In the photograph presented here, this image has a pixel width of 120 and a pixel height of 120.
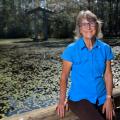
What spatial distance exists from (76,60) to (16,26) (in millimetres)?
38128

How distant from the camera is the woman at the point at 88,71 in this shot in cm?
266

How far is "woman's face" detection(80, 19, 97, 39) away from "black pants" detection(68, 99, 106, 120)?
0.51 m

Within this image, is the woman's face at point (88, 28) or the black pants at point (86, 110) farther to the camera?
the woman's face at point (88, 28)

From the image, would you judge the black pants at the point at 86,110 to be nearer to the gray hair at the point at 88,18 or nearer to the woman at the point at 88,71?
the woman at the point at 88,71

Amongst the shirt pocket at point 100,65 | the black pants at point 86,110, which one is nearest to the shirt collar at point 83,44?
the shirt pocket at point 100,65

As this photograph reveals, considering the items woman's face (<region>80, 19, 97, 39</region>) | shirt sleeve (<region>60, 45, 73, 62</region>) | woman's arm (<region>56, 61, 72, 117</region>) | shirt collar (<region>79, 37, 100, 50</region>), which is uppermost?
woman's face (<region>80, 19, 97, 39</region>)

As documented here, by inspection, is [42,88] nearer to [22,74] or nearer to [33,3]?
[22,74]

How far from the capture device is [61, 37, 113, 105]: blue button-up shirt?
267cm

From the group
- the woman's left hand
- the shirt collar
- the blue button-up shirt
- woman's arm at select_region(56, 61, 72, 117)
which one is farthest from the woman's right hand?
the shirt collar

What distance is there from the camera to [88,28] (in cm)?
273

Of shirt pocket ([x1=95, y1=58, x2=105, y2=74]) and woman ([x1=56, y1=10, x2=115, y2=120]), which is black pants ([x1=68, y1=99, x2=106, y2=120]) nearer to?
woman ([x1=56, y1=10, x2=115, y2=120])

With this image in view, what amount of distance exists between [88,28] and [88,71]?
13.4 inches

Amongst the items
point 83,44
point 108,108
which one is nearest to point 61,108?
point 108,108

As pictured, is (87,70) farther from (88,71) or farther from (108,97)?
(108,97)
